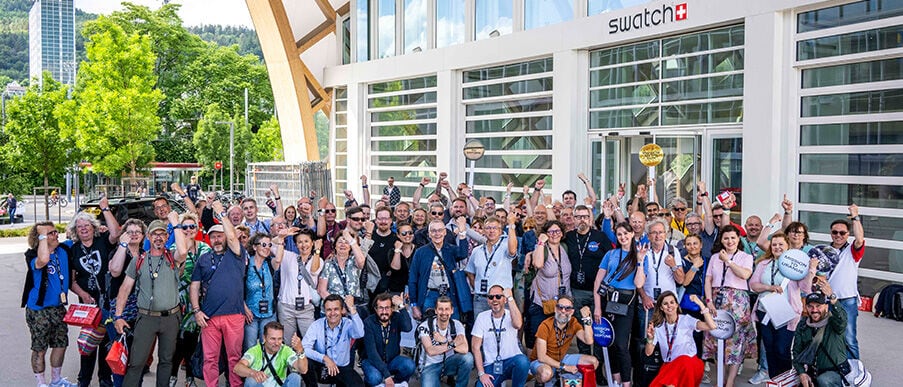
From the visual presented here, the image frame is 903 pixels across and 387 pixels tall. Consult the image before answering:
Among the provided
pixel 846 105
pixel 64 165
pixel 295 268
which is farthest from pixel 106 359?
pixel 64 165

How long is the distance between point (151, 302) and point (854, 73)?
10.8 meters

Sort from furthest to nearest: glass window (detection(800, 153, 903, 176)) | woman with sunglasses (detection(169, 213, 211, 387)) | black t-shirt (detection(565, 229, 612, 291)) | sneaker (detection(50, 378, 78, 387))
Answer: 1. glass window (detection(800, 153, 903, 176))
2. black t-shirt (detection(565, 229, 612, 291))
3. sneaker (detection(50, 378, 78, 387))
4. woman with sunglasses (detection(169, 213, 211, 387))

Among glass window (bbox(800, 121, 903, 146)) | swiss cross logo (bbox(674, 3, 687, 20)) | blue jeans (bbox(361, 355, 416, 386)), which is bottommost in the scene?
blue jeans (bbox(361, 355, 416, 386))

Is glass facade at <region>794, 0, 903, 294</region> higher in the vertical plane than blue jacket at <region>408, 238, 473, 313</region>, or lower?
higher

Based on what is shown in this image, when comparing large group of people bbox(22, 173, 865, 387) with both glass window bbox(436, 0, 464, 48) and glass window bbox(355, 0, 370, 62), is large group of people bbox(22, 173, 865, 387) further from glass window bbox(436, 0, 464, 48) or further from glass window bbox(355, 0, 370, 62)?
glass window bbox(355, 0, 370, 62)

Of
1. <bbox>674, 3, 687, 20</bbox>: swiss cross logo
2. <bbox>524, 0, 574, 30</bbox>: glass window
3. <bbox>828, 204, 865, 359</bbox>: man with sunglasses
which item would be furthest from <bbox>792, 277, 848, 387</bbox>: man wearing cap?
<bbox>524, 0, 574, 30</bbox>: glass window

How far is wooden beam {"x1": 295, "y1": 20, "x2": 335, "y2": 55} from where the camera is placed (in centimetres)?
2905

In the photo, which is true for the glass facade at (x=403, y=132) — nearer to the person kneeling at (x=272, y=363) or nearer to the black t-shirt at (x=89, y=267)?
the black t-shirt at (x=89, y=267)

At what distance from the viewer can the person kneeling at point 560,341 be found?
7910mm

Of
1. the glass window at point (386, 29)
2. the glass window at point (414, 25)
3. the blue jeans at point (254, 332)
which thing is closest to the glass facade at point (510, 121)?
the glass window at point (414, 25)

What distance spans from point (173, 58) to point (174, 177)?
10355 mm

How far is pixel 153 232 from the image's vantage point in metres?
7.71

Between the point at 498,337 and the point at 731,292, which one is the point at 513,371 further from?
the point at 731,292

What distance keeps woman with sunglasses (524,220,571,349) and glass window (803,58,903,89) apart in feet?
21.6
